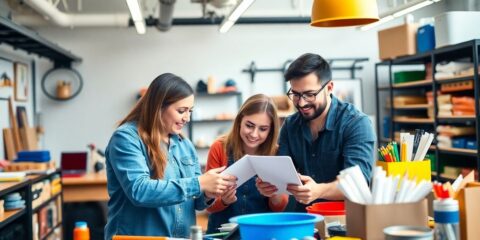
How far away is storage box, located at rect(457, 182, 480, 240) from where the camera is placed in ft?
5.91

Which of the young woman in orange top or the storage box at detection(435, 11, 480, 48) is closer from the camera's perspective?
the young woman in orange top

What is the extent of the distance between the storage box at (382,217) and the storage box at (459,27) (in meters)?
4.72

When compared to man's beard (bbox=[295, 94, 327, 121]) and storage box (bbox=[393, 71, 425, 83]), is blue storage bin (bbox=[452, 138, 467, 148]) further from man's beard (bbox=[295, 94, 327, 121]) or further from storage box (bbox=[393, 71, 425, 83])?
man's beard (bbox=[295, 94, 327, 121])

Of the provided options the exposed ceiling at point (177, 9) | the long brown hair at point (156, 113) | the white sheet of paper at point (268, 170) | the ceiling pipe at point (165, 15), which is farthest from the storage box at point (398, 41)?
the long brown hair at point (156, 113)

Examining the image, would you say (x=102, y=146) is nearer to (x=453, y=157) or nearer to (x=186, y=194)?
(x=453, y=157)

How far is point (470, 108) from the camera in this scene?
5.95 metres

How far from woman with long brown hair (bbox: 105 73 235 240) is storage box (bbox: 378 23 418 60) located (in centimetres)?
490

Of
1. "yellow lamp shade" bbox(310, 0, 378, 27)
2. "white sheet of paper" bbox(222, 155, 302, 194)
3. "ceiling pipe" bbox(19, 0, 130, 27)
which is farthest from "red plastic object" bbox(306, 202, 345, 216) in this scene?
"ceiling pipe" bbox(19, 0, 130, 27)

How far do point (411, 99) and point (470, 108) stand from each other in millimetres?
1505

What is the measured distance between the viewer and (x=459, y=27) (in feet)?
19.8

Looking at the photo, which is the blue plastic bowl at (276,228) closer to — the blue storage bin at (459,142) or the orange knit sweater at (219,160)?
the orange knit sweater at (219,160)

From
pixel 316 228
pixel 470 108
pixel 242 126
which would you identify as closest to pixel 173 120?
pixel 242 126

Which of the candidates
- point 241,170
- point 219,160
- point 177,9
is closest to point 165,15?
point 177,9

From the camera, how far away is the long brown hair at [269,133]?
2.99 m
